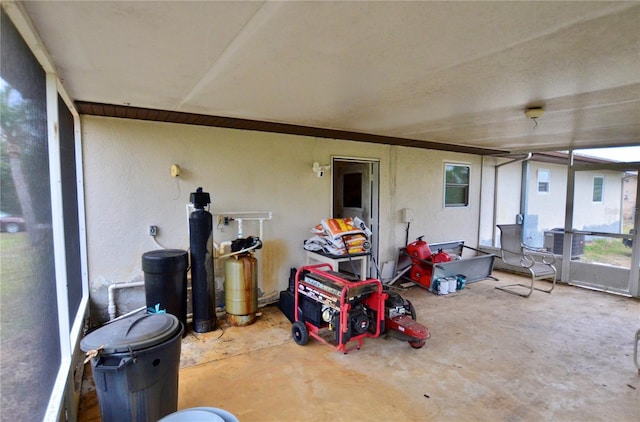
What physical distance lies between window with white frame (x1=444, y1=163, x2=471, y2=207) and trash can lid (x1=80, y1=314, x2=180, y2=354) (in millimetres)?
5398

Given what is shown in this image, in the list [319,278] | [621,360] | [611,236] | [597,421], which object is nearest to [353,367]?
[319,278]

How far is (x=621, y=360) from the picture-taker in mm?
3029

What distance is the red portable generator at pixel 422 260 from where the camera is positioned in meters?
5.02

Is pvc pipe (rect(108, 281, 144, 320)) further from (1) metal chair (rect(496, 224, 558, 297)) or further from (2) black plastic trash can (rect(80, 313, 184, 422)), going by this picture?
(1) metal chair (rect(496, 224, 558, 297))

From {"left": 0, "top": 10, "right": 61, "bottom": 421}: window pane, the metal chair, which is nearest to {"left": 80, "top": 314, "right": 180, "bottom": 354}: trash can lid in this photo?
{"left": 0, "top": 10, "right": 61, "bottom": 421}: window pane

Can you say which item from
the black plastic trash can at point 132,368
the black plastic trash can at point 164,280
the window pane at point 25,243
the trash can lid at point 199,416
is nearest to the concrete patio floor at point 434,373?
the black plastic trash can at point 164,280

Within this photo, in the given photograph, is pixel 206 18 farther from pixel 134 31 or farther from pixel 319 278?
pixel 319 278

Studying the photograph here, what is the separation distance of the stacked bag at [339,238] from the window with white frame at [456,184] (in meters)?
2.78

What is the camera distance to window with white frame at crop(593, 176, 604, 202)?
574 cm

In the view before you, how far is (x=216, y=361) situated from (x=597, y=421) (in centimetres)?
293

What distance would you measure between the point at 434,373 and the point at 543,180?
7.06 metres

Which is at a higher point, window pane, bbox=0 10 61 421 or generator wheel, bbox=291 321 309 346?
window pane, bbox=0 10 61 421

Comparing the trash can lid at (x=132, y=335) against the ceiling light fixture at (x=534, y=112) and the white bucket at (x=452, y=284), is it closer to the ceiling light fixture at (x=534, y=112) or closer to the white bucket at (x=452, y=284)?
the ceiling light fixture at (x=534, y=112)

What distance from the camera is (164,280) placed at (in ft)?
10.3
